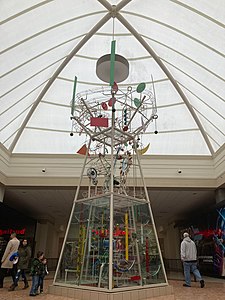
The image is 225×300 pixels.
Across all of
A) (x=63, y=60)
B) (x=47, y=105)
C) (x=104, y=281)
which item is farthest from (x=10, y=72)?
(x=104, y=281)

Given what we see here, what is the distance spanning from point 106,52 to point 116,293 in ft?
33.0

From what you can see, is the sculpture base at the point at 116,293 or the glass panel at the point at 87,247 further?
the glass panel at the point at 87,247

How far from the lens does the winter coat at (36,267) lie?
7625mm

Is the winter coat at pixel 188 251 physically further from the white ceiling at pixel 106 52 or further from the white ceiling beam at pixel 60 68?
the white ceiling beam at pixel 60 68

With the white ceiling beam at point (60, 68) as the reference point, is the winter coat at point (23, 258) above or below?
below

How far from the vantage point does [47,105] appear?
14656 mm

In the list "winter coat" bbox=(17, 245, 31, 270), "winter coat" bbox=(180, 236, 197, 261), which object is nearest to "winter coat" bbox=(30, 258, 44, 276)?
"winter coat" bbox=(17, 245, 31, 270)

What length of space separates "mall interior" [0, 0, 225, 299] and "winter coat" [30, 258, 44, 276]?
0.60 m

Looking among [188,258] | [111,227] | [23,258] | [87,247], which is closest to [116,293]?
[111,227]

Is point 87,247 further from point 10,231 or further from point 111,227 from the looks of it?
point 10,231

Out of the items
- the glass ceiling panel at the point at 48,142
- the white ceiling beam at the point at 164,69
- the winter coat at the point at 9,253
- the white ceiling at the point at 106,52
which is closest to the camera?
the winter coat at the point at 9,253

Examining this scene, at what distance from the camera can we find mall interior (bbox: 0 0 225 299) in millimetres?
9211

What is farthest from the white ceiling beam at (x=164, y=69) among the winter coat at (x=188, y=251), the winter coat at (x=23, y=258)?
the winter coat at (x=23, y=258)

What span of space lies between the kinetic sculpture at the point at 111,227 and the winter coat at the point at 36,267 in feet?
1.68
